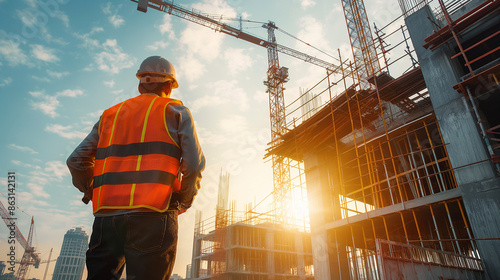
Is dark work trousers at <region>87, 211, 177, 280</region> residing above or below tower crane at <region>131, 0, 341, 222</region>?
below

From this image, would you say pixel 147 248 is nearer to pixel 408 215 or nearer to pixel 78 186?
pixel 78 186

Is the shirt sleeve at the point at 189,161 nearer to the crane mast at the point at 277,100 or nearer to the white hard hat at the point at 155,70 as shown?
the white hard hat at the point at 155,70

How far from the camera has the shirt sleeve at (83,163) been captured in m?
2.17

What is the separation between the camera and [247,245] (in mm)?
35250

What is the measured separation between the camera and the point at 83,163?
7.23ft

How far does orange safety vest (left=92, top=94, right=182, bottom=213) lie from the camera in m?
1.84

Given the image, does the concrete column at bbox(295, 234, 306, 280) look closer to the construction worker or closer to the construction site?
the construction site

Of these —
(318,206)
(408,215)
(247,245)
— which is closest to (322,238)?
(318,206)

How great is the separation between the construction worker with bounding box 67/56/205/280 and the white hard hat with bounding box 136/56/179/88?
0.09ft

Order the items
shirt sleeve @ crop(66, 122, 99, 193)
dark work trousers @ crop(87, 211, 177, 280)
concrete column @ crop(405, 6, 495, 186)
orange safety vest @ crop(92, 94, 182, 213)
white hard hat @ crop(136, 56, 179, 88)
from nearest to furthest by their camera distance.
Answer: dark work trousers @ crop(87, 211, 177, 280) → orange safety vest @ crop(92, 94, 182, 213) → shirt sleeve @ crop(66, 122, 99, 193) → white hard hat @ crop(136, 56, 179, 88) → concrete column @ crop(405, 6, 495, 186)

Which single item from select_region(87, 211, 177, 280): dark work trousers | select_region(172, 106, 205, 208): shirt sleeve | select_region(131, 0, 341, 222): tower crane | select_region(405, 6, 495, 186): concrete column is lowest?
select_region(87, 211, 177, 280): dark work trousers

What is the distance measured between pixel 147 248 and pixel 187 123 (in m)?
0.89

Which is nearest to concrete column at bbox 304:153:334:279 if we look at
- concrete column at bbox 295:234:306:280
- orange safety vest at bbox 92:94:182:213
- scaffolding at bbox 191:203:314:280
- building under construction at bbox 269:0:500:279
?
building under construction at bbox 269:0:500:279

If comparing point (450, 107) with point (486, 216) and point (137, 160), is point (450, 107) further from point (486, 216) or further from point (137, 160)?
point (137, 160)
